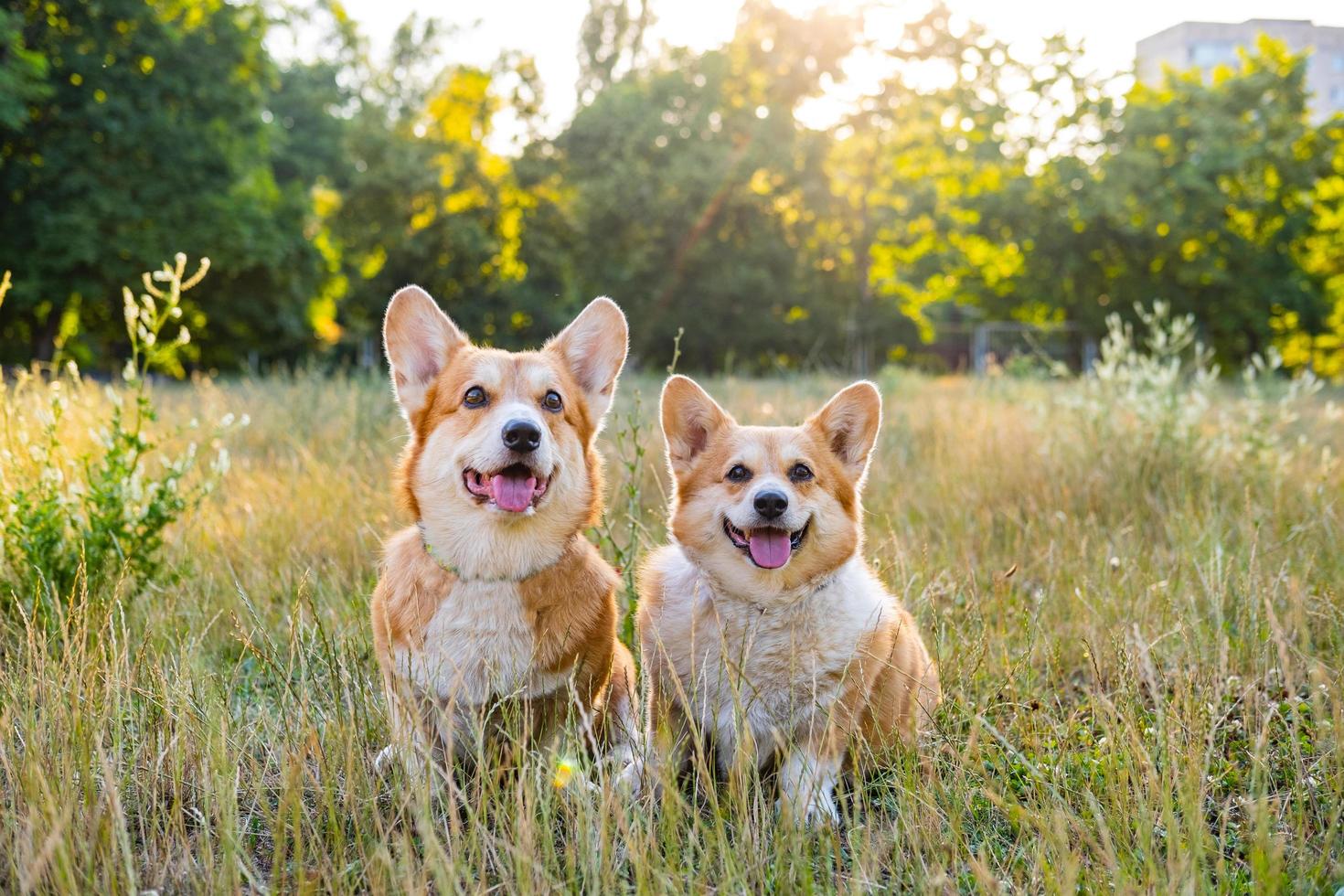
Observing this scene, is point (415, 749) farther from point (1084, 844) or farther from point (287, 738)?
point (1084, 844)

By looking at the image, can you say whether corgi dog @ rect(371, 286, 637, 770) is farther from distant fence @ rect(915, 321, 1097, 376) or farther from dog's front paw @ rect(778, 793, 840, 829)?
distant fence @ rect(915, 321, 1097, 376)

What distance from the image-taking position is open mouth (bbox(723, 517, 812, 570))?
3.09m

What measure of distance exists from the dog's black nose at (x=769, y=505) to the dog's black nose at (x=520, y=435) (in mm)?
722

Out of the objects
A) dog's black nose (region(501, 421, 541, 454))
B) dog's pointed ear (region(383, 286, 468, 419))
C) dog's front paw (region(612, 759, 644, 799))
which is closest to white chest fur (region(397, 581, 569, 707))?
dog's front paw (region(612, 759, 644, 799))

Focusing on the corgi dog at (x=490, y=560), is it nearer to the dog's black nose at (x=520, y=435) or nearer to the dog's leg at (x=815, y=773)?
the dog's black nose at (x=520, y=435)

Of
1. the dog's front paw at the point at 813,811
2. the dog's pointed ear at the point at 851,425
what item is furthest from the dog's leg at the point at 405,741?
the dog's pointed ear at the point at 851,425

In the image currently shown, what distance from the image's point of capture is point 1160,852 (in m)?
2.38

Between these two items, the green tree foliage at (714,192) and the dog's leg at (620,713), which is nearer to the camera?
the dog's leg at (620,713)

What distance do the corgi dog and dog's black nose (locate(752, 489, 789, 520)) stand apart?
55 centimetres

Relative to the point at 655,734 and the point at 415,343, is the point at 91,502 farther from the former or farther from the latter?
the point at 655,734

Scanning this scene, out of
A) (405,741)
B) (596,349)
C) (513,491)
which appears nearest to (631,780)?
(405,741)

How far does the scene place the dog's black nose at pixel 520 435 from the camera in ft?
9.57

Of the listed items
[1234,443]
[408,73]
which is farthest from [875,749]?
[408,73]

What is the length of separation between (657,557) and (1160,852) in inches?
69.9
